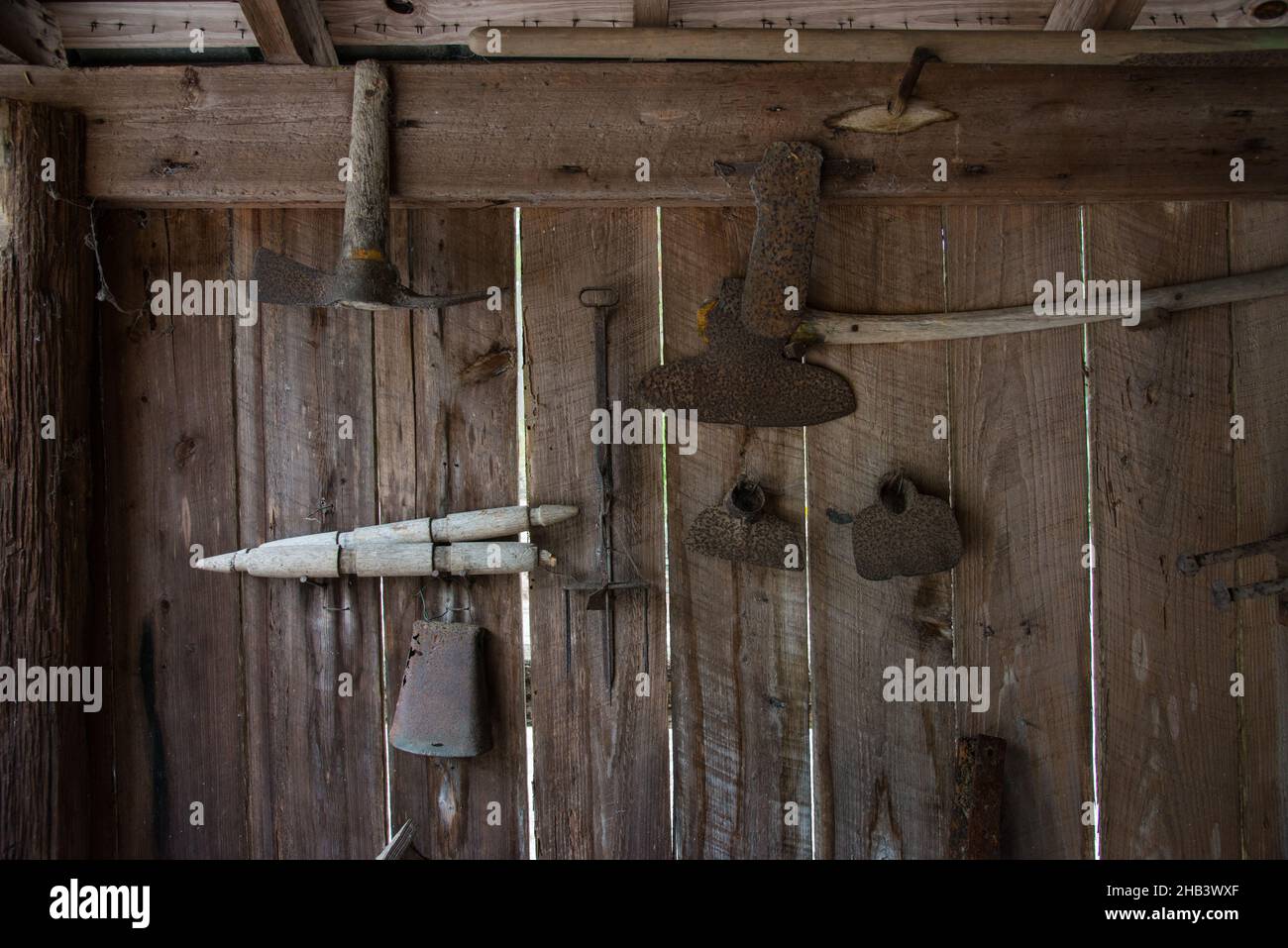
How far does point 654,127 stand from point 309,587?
116cm

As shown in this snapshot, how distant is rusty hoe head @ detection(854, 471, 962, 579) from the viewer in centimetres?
146

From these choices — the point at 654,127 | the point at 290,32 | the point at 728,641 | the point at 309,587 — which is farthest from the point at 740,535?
the point at 290,32

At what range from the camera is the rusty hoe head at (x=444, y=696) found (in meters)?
1.49

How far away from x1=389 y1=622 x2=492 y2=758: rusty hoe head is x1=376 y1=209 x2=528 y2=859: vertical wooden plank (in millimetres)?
46

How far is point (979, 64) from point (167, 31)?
1.55m

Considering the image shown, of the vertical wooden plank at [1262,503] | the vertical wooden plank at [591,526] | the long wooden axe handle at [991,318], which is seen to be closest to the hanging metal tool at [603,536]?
the vertical wooden plank at [591,526]

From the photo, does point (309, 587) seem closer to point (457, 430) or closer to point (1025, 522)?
point (457, 430)

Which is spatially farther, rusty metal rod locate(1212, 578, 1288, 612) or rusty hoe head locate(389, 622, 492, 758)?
rusty hoe head locate(389, 622, 492, 758)

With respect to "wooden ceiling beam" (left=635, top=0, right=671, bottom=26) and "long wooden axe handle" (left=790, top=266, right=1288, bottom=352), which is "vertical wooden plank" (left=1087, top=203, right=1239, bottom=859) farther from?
"wooden ceiling beam" (left=635, top=0, right=671, bottom=26)

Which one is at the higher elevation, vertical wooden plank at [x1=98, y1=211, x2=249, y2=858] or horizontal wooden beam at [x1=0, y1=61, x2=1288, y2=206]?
horizontal wooden beam at [x1=0, y1=61, x2=1288, y2=206]

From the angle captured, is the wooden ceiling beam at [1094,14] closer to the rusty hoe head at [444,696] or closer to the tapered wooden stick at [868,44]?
the tapered wooden stick at [868,44]

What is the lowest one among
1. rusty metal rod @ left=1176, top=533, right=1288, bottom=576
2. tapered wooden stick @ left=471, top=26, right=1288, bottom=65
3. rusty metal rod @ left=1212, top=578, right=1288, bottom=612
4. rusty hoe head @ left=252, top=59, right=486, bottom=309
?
rusty metal rod @ left=1212, top=578, right=1288, bottom=612

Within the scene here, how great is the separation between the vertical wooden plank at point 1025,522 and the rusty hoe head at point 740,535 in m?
0.39

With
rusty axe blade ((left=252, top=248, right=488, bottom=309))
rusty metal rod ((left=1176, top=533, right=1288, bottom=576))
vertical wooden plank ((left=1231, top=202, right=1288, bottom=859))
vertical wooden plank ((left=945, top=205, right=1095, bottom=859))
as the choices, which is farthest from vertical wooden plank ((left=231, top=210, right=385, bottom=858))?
vertical wooden plank ((left=1231, top=202, right=1288, bottom=859))
